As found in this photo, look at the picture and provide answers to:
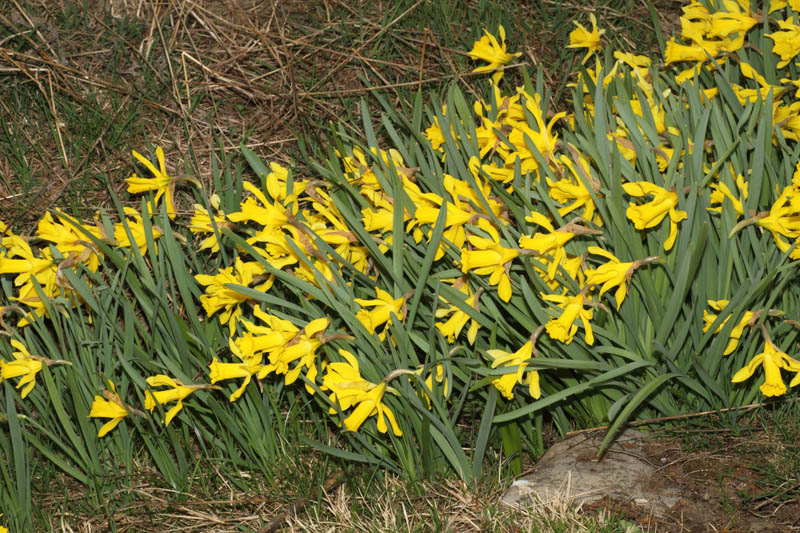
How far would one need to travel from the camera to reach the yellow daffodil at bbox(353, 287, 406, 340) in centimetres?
184

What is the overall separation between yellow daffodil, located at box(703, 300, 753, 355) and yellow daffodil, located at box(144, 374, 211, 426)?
3.66 feet

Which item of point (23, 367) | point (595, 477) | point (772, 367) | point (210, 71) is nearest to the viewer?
point (772, 367)

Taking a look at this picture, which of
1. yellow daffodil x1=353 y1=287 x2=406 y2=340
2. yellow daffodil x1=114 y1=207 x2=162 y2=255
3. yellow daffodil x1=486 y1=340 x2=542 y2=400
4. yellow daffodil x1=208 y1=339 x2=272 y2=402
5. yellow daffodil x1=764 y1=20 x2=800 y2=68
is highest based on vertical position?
yellow daffodil x1=114 y1=207 x2=162 y2=255

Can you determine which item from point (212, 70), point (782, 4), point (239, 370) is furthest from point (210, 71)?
point (782, 4)

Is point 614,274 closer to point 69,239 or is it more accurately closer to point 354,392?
point 354,392

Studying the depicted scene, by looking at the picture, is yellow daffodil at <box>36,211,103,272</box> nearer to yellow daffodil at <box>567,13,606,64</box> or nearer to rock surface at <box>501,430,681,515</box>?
rock surface at <box>501,430,681,515</box>

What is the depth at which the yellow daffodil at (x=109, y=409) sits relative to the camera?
1.99 m

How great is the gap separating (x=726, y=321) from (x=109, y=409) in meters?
1.39

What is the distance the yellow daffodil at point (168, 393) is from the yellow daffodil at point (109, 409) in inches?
2.8

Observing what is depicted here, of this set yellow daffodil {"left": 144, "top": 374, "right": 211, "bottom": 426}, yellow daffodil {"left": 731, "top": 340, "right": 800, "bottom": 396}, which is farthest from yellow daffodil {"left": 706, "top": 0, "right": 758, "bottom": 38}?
yellow daffodil {"left": 144, "top": 374, "right": 211, "bottom": 426}

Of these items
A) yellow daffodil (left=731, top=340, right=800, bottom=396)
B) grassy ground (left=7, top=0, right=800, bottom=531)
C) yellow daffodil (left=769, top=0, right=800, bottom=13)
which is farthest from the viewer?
grassy ground (left=7, top=0, right=800, bottom=531)

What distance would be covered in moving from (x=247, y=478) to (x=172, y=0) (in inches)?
83.3

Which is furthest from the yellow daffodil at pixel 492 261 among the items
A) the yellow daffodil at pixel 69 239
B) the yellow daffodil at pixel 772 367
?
the yellow daffodil at pixel 69 239

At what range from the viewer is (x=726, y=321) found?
1.82m
